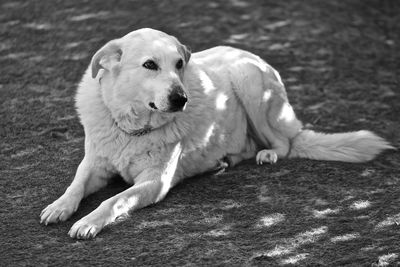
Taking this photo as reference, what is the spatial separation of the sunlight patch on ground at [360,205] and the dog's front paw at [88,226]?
1.77 meters

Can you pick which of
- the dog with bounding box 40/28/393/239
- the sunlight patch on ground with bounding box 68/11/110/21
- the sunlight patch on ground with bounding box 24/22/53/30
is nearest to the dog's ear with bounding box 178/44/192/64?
the dog with bounding box 40/28/393/239

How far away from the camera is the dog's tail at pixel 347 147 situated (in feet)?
17.5

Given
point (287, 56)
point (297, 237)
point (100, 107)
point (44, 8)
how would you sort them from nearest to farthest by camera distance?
point (297, 237)
point (100, 107)
point (287, 56)
point (44, 8)

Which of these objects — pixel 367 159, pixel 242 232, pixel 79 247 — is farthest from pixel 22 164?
pixel 367 159

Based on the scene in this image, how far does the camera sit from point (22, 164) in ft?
17.1

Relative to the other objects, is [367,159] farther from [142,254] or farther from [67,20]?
[67,20]

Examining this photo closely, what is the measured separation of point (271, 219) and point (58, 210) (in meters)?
1.42

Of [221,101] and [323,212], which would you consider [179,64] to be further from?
[323,212]

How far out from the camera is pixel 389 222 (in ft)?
14.4

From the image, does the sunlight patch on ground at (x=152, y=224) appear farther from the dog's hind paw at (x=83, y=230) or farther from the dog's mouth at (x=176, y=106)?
the dog's mouth at (x=176, y=106)

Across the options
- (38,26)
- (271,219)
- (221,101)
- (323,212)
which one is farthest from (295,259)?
(38,26)

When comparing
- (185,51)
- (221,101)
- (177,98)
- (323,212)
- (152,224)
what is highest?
(185,51)

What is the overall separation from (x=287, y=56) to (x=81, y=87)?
3.48 m

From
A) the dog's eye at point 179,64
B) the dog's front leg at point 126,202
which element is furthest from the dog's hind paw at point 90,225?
the dog's eye at point 179,64
